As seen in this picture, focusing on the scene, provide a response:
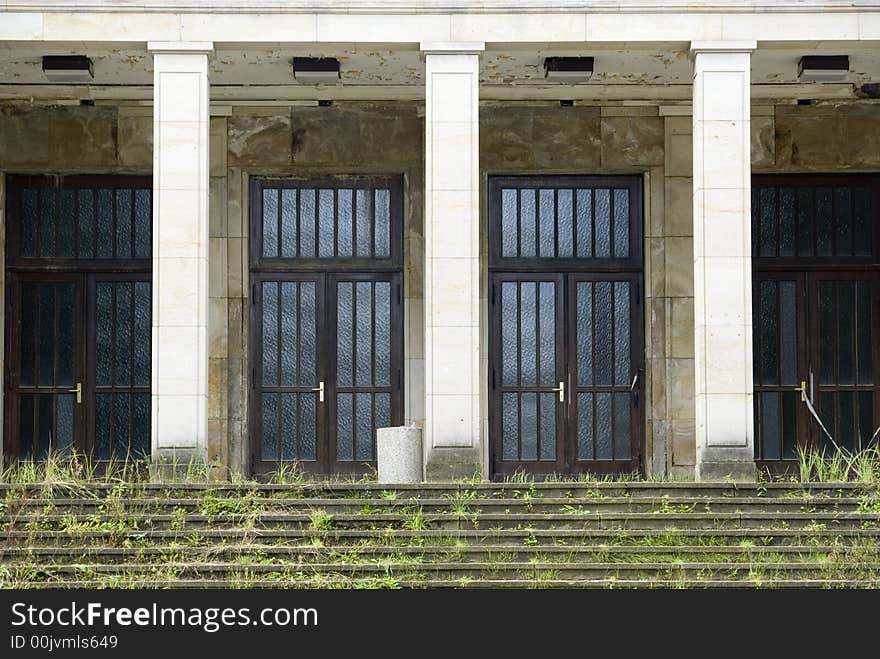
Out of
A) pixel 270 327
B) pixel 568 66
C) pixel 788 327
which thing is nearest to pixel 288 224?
pixel 270 327

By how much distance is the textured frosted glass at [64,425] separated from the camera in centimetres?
2100

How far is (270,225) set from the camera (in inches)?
837

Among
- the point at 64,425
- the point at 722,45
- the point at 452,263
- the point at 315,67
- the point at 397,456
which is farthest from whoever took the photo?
the point at 64,425

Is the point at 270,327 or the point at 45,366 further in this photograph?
the point at 270,327

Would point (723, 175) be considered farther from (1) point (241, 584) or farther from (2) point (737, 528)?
(1) point (241, 584)

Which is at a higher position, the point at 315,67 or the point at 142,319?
the point at 315,67

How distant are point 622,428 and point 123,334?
7.10 metres

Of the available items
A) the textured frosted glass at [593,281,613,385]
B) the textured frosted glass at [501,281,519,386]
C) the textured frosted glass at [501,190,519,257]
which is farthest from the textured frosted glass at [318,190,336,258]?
the textured frosted glass at [593,281,613,385]

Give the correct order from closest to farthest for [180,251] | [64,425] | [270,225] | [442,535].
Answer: [442,535], [180,251], [64,425], [270,225]

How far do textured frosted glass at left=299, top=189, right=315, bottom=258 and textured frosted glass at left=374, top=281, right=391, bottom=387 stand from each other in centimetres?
109

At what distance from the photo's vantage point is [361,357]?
21.2 meters

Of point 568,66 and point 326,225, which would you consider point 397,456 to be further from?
point 568,66

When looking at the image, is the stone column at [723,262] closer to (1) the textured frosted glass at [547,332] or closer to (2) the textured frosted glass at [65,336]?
(1) the textured frosted glass at [547,332]

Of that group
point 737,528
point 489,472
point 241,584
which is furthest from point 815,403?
point 241,584
